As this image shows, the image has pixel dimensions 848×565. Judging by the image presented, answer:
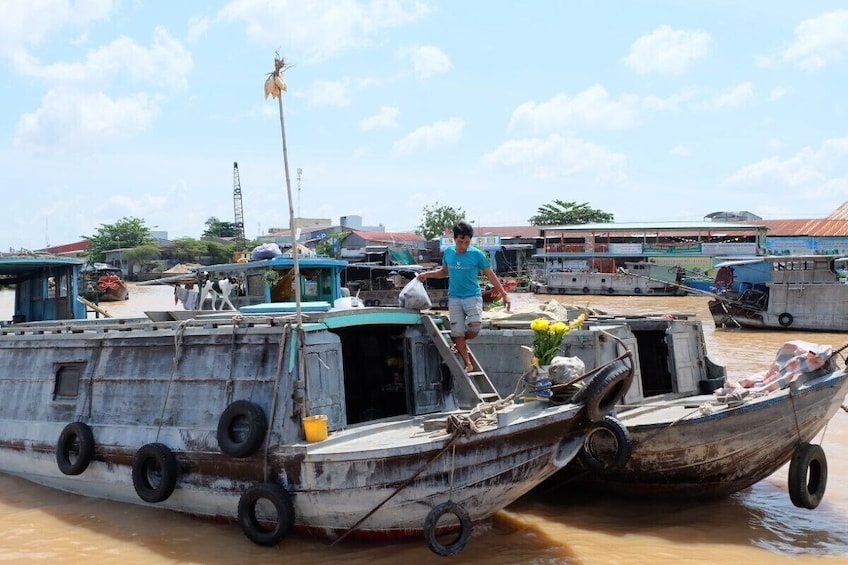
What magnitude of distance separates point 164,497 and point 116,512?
40.2 inches

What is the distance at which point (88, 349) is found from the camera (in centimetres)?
815

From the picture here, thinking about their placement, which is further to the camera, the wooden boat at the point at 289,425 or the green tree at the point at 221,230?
the green tree at the point at 221,230

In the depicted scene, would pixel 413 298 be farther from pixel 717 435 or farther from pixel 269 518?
pixel 717 435

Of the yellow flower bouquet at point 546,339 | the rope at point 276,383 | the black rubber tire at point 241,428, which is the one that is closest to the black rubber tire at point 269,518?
the rope at point 276,383

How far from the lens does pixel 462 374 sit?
7207 mm

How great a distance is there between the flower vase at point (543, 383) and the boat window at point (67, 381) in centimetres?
494

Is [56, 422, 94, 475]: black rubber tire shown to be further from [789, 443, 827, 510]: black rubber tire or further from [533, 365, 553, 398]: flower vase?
[789, 443, 827, 510]: black rubber tire

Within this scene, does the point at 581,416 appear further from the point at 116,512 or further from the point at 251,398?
the point at 116,512

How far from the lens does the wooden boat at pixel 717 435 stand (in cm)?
750

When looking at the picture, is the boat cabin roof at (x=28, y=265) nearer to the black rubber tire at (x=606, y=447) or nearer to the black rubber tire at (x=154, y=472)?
the black rubber tire at (x=154, y=472)

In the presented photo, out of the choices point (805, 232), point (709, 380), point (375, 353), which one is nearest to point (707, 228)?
point (805, 232)

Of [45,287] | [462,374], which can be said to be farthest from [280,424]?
[45,287]

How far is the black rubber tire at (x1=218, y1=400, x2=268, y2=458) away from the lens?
20.7 ft

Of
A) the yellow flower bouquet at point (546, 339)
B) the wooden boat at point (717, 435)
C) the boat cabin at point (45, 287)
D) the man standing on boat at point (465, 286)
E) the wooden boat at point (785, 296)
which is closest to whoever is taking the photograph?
the yellow flower bouquet at point (546, 339)
